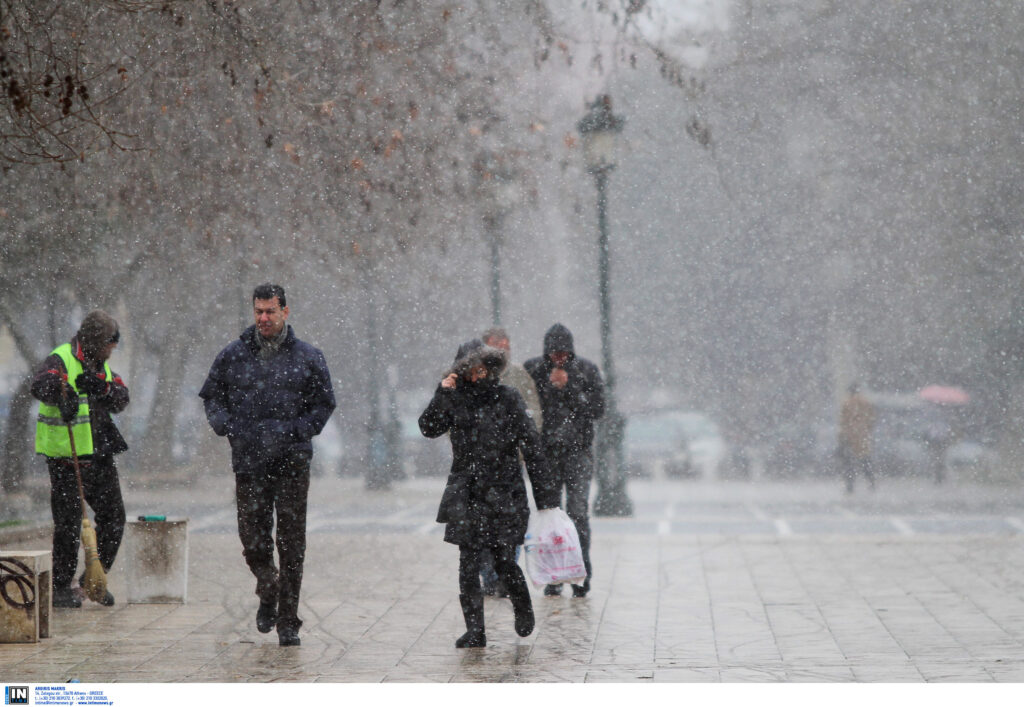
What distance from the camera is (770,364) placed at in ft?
92.2

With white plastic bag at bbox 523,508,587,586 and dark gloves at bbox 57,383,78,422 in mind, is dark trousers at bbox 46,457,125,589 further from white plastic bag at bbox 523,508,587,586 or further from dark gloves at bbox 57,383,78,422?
white plastic bag at bbox 523,508,587,586

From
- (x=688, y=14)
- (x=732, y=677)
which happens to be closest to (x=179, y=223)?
(x=688, y=14)

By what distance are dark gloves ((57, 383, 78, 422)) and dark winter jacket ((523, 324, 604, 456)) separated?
9.59 ft

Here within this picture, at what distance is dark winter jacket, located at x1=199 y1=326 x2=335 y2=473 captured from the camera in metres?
7.51

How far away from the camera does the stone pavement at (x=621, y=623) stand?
7.03 meters

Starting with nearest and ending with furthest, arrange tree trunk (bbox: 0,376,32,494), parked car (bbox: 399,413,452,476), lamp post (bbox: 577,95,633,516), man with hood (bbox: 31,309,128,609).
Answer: man with hood (bbox: 31,309,128,609) → lamp post (bbox: 577,95,633,516) → tree trunk (bbox: 0,376,32,494) → parked car (bbox: 399,413,452,476)

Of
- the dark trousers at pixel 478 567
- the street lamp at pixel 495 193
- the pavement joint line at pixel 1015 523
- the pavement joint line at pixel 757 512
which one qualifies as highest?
the street lamp at pixel 495 193

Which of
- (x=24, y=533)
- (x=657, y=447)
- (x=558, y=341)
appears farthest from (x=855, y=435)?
(x=558, y=341)

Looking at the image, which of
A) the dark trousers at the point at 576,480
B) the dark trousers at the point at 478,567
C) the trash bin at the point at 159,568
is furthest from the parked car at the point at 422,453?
the dark trousers at the point at 478,567

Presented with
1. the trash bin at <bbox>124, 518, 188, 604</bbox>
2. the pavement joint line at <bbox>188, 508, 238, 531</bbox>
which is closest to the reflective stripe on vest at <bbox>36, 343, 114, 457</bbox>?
the trash bin at <bbox>124, 518, 188, 604</bbox>

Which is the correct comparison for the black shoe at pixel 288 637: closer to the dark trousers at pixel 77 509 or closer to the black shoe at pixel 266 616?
the black shoe at pixel 266 616

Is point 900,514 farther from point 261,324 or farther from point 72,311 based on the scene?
point 261,324

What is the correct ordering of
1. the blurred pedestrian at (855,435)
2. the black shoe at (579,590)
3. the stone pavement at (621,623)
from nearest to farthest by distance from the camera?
the stone pavement at (621,623), the black shoe at (579,590), the blurred pedestrian at (855,435)

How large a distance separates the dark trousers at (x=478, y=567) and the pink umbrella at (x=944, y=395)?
1995 cm
